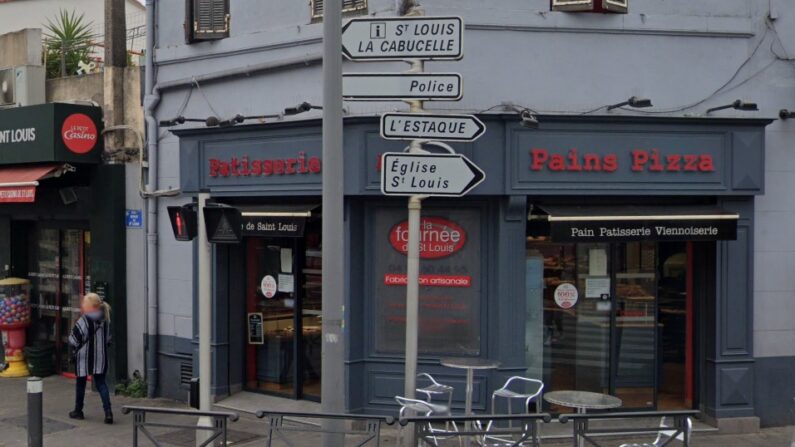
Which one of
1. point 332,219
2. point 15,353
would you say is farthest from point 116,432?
point 332,219

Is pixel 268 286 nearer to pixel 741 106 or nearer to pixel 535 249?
pixel 535 249

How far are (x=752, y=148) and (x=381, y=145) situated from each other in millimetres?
4180

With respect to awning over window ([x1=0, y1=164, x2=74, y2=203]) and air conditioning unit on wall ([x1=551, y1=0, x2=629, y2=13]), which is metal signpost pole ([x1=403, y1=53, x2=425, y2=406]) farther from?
awning over window ([x1=0, y1=164, x2=74, y2=203])

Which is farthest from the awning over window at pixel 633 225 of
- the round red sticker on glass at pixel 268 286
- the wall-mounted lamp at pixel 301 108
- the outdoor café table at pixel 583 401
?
the round red sticker on glass at pixel 268 286

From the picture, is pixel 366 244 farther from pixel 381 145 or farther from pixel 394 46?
pixel 394 46

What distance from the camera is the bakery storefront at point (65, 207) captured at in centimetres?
1292

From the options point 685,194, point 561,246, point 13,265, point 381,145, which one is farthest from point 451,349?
point 13,265

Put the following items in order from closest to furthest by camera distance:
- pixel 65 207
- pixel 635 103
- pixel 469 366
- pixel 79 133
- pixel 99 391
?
pixel 469 366 < pixel 635 103 < pixel 99 391 < pixel 79 133 < pixel 65 207

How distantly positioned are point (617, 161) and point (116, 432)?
6564mm

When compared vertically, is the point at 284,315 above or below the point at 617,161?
below

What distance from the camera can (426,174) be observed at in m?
6.88

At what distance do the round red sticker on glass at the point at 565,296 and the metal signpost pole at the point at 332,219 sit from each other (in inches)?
165

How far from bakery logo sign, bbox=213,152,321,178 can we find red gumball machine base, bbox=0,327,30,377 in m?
5.51

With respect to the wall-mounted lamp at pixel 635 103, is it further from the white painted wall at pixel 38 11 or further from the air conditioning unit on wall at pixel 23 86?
the white painted wall at pixel 38 11
